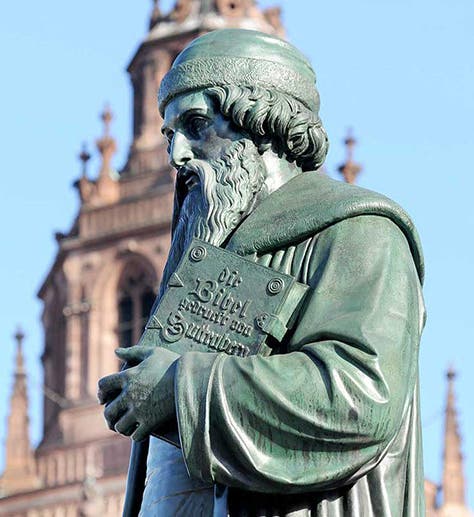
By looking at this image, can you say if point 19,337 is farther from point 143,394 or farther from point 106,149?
point 143,394

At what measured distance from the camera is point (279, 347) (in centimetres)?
643

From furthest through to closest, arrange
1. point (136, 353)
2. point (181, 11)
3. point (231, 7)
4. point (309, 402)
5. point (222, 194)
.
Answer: point (181, 11) < point (231, 7) < point (222, 194) < point (136, 353) < point (309, 402)

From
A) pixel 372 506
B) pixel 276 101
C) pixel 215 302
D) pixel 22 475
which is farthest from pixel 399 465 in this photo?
pixel 22 475

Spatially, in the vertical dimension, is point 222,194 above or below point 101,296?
below

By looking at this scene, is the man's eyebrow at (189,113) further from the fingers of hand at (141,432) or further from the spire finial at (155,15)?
the spire finial at (155,15)

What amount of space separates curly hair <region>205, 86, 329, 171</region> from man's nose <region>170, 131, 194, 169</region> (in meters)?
0.14

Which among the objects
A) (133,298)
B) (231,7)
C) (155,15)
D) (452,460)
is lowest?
(452,460)

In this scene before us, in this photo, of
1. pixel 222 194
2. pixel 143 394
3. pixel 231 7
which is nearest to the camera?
pixel 143 394

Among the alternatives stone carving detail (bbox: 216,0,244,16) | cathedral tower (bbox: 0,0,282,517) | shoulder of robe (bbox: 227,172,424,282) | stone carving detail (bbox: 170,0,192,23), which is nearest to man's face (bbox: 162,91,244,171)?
shoulder of robe (bbox: 227,172,424,282)

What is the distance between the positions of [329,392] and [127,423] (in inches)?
19.9

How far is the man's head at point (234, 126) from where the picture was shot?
678 centimetres

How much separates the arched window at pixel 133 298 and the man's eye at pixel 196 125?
206 ft

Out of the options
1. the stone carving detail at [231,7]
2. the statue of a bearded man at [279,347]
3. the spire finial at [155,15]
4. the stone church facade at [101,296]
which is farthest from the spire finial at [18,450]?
the statue of a bearded man at [279,347]

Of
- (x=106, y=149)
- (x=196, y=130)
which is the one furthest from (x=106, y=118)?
(x=196, y=130)
